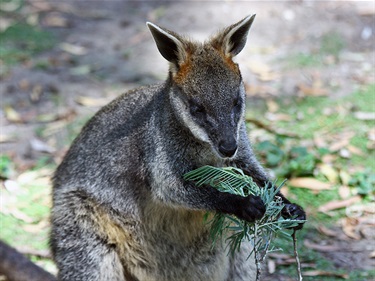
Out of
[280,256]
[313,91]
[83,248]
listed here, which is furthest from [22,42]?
[83,248]

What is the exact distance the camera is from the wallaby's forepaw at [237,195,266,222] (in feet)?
12.3

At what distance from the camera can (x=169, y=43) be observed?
4.26 meters

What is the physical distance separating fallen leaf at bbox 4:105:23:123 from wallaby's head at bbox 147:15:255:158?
3.61 metres

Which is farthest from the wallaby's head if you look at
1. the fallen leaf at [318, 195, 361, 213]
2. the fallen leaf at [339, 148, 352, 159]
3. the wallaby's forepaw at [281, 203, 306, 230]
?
the fallen leaf at [339, 148, 352, 159]

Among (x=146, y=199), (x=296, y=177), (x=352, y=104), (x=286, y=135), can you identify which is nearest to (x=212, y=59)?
(x=146, y=199)

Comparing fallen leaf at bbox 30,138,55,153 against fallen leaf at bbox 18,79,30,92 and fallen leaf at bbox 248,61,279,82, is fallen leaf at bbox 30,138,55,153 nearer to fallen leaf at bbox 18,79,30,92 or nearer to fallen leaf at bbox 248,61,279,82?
fallen leaf at bbox 18,79,30,92

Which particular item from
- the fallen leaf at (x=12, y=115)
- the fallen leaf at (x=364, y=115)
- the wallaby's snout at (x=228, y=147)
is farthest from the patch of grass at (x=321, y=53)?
the wallaby's snout at (x=228, y=147)

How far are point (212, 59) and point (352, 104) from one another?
3588mm

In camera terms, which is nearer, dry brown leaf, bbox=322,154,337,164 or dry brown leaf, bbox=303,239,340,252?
dry brown leaf, bbox=303,239,340,252

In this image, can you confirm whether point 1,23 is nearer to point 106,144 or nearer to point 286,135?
point 286,135

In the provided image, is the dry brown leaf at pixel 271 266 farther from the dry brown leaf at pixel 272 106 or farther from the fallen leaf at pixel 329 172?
Result: the dry brown leaf at pixel 272 106

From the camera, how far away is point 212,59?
4180 millimetres

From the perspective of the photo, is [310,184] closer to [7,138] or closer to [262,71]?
[262,71]

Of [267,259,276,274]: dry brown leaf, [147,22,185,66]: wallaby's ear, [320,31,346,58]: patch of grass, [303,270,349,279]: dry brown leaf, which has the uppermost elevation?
[147,22,185,66]: wallaby's ear
